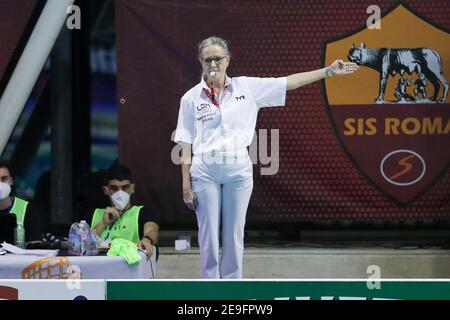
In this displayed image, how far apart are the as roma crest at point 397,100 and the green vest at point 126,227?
7.28 feet

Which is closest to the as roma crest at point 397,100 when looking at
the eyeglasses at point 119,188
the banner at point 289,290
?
the eyeglasses at point 119,188

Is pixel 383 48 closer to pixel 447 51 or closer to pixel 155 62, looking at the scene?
pixel 447 51

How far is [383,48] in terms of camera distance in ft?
29.7

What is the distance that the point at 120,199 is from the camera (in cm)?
764

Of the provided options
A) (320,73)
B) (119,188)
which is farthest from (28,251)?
(320,73)

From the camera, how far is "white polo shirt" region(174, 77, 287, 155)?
721 centimetres

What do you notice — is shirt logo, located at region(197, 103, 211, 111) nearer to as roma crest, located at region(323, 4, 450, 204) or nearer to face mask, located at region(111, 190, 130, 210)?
face mask, located at region(111, 190, 130, 210)

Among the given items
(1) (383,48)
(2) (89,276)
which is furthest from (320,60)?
(2) (89,276)

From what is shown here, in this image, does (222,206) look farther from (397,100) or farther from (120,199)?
(397,100)

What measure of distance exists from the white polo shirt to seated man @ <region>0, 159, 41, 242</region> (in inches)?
47.2

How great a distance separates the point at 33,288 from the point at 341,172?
13.7ft

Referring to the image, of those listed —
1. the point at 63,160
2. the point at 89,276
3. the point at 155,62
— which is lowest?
the point at 89,276

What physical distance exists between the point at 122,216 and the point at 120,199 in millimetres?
121

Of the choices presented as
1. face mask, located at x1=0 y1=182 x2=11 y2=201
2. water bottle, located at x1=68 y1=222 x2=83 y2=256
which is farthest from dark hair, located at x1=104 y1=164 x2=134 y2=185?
water bottle, located at x1=68 y1=222 x2=83 y2=256
